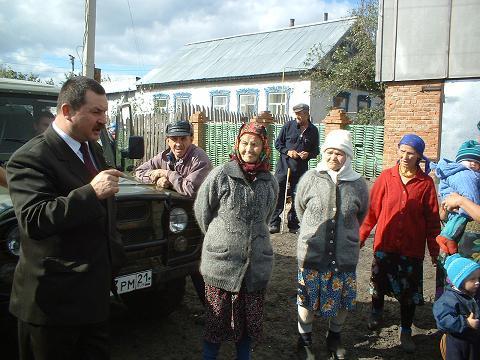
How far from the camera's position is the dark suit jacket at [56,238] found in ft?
6.58

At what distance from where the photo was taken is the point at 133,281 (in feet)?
11.0

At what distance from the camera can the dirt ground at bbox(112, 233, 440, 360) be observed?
3777mm

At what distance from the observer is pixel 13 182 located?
2.10 metres

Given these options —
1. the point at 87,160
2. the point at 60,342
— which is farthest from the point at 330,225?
the point at 60,342

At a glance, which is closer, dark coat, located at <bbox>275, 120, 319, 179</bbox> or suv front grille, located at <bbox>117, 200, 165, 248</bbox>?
suv front grille, located at <bbox>117, 200, 165, 248</bbox>

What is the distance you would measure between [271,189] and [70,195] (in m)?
1.58

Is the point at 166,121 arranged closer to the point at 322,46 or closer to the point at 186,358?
the point at 186,358

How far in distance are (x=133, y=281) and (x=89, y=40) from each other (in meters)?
7.63

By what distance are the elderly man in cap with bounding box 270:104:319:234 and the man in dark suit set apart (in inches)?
198

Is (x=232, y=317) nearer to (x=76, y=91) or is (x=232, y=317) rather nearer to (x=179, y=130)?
(x=179, y=130)

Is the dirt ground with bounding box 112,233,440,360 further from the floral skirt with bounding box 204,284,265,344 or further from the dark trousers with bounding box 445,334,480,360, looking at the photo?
the dark trousers with bounding box 445,334,480,360

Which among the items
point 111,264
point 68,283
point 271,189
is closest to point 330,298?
point 271,189

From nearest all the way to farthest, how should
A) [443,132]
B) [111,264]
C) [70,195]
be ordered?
[70,195]
[111,264]
[443,132]

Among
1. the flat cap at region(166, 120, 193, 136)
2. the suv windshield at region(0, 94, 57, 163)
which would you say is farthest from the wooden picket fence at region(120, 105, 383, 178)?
the flat cap at region(166, 120, 193, 136)
